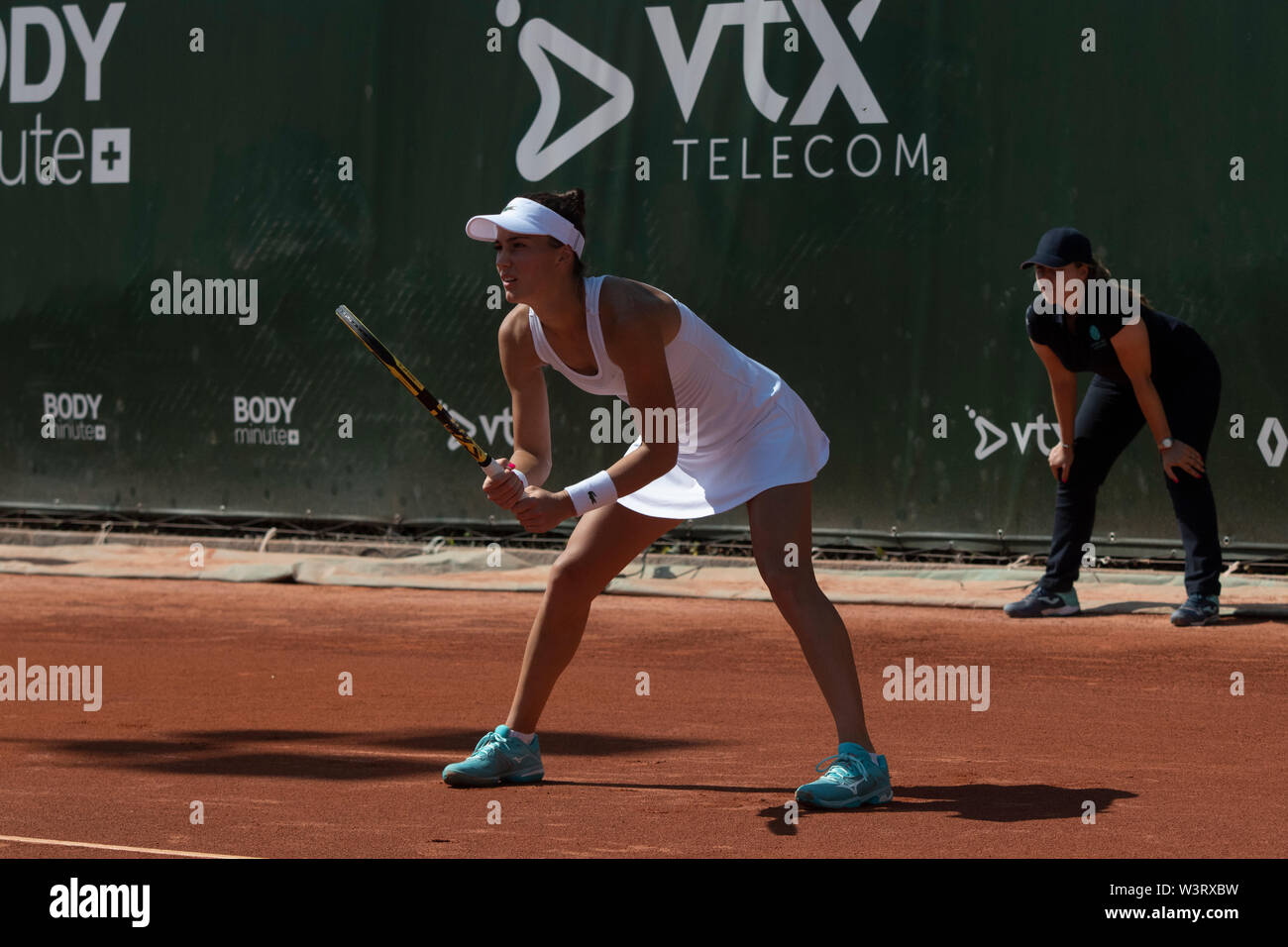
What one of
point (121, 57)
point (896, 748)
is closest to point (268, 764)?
point (896, 748)

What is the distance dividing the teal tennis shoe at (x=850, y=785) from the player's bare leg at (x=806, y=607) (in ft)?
Answer: 0.22

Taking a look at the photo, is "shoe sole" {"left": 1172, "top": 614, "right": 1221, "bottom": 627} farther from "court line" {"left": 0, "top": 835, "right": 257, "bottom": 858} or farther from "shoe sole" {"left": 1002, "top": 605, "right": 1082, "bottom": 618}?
"court line" {"left": 0, "top": 835, "right": 257, "bottom": 858}

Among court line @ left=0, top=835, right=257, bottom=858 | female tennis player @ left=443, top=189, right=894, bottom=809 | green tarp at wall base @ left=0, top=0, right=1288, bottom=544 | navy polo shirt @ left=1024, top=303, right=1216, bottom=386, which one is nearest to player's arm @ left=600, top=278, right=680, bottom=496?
female tennis player @ left=443, top=189, right=894, bottom=809

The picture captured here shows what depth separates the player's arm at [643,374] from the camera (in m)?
4.23

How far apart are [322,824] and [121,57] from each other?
798 cm

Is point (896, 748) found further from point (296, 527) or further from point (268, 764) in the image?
point (296, 527)

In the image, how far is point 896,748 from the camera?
526cm

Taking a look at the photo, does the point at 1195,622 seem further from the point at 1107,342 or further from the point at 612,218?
the point at 612,218

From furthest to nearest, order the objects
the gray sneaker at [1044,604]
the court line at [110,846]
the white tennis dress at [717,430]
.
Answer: the gray sneaker at [1044,604] < the white tennis dress at [717,430] < the court line at [110,846]

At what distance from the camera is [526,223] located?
428 centimetres

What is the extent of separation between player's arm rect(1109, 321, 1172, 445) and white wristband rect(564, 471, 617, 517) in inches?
154

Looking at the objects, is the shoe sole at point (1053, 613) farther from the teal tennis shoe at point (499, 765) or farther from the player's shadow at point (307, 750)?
the teal tennis shoe at point (499, 765)

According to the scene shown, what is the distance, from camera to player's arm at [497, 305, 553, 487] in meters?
4.56

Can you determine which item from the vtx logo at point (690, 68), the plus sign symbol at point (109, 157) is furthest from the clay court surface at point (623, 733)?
the plus sign symbol at point (109, 157)
